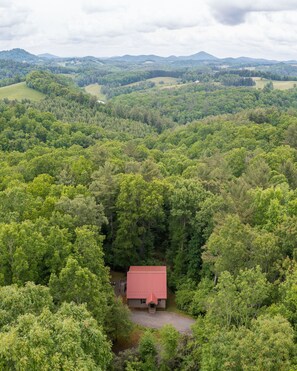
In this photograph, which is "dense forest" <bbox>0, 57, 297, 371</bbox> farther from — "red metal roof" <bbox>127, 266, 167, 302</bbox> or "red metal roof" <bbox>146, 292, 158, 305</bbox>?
"red metal roof" <bbox>146, 292, 158, 305</bbox>

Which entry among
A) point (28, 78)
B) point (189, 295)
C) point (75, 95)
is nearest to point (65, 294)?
point (189, 295)

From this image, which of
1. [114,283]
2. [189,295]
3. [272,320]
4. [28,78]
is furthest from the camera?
[28,78]

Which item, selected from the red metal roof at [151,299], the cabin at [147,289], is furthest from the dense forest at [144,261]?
the red metal roof at [151,299]

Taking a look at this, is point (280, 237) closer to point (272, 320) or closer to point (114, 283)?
point (272, 320)

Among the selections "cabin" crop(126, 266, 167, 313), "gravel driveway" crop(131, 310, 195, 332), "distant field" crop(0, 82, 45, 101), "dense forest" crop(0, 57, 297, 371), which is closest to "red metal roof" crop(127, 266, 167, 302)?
"cabin" crop(126, 266, 167, 313)

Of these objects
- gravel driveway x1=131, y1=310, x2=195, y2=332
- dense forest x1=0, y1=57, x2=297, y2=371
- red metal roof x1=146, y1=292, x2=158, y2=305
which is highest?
dense forest x1=0, y1=57, x2=297, y2=371
